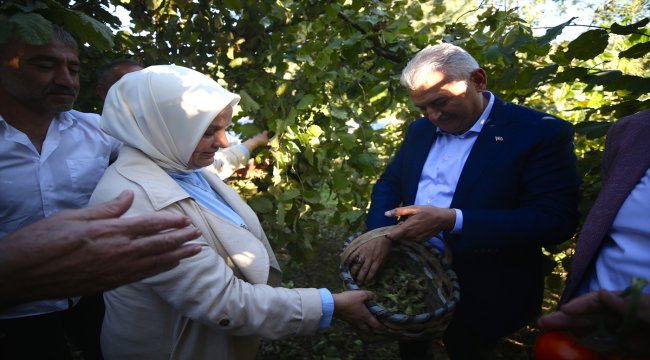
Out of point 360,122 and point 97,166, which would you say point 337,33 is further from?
point 97,166

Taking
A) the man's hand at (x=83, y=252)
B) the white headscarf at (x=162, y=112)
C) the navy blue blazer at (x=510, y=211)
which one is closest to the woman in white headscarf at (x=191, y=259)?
the white headscarf at (x=162, y=112)

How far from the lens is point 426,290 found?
6.37 feet

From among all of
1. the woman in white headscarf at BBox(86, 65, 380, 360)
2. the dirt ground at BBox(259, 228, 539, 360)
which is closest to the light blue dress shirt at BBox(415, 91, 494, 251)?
the woman in white headscarf at BBox(86, 65, 380, 360)

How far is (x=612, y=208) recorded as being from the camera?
1.31 metres

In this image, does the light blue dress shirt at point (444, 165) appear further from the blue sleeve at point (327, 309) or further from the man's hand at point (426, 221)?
the blue sleeve at point (327, 309)

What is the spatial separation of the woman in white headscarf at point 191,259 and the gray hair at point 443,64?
1.01 meters

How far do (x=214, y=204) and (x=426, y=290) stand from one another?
3.91ft

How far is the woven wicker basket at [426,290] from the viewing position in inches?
61.9

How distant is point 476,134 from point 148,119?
164 centimetres

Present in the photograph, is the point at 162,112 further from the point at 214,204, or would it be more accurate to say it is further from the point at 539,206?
the point at 539,206

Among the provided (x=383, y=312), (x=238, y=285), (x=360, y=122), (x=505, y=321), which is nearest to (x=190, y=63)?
(x=360, y=122)

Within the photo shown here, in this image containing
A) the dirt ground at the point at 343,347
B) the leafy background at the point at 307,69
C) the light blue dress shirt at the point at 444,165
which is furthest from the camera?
the dirt ground at the point at 343,347

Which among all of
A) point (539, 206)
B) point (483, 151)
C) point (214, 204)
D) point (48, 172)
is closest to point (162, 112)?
point (214, 204)

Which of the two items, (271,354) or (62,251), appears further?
(271,354)
